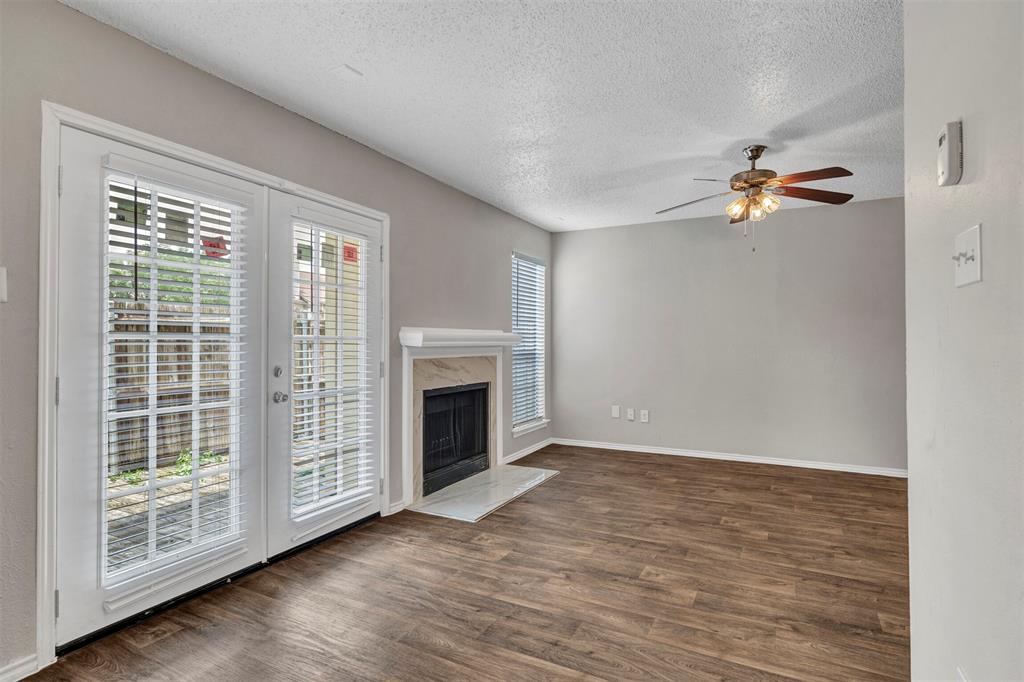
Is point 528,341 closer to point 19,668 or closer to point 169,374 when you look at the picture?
point 169,374

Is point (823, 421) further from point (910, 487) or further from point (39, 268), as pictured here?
point (39, 268)

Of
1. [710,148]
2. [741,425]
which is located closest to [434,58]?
[710,148]

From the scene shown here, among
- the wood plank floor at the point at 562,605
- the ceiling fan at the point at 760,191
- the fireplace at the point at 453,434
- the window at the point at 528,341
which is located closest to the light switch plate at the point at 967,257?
the wood plank floor at the point at 562,605

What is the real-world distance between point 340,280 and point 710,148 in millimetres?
2625

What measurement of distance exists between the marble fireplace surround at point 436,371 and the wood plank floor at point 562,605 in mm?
426

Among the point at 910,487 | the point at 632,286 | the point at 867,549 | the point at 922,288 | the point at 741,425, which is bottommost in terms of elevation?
the point at 867,549

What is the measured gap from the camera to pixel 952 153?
3.78 ft

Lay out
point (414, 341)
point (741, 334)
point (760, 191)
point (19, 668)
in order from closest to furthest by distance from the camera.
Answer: point (19, 668), point (760, 191), point (414, 341), point (741, 334)

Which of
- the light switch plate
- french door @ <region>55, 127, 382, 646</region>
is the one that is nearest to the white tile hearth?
french door @ <region>55, 127, 382, 646</region>

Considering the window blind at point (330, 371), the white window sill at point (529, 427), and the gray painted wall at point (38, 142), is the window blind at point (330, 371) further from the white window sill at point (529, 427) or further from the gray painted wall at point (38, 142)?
the white window sill at point (529, 427)

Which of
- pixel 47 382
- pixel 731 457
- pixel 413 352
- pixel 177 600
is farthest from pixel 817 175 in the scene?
pixel 177 600

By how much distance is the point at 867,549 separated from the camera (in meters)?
3.16

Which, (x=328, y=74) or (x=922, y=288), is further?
(x=328, y=74)

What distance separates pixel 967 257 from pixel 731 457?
190 inches
